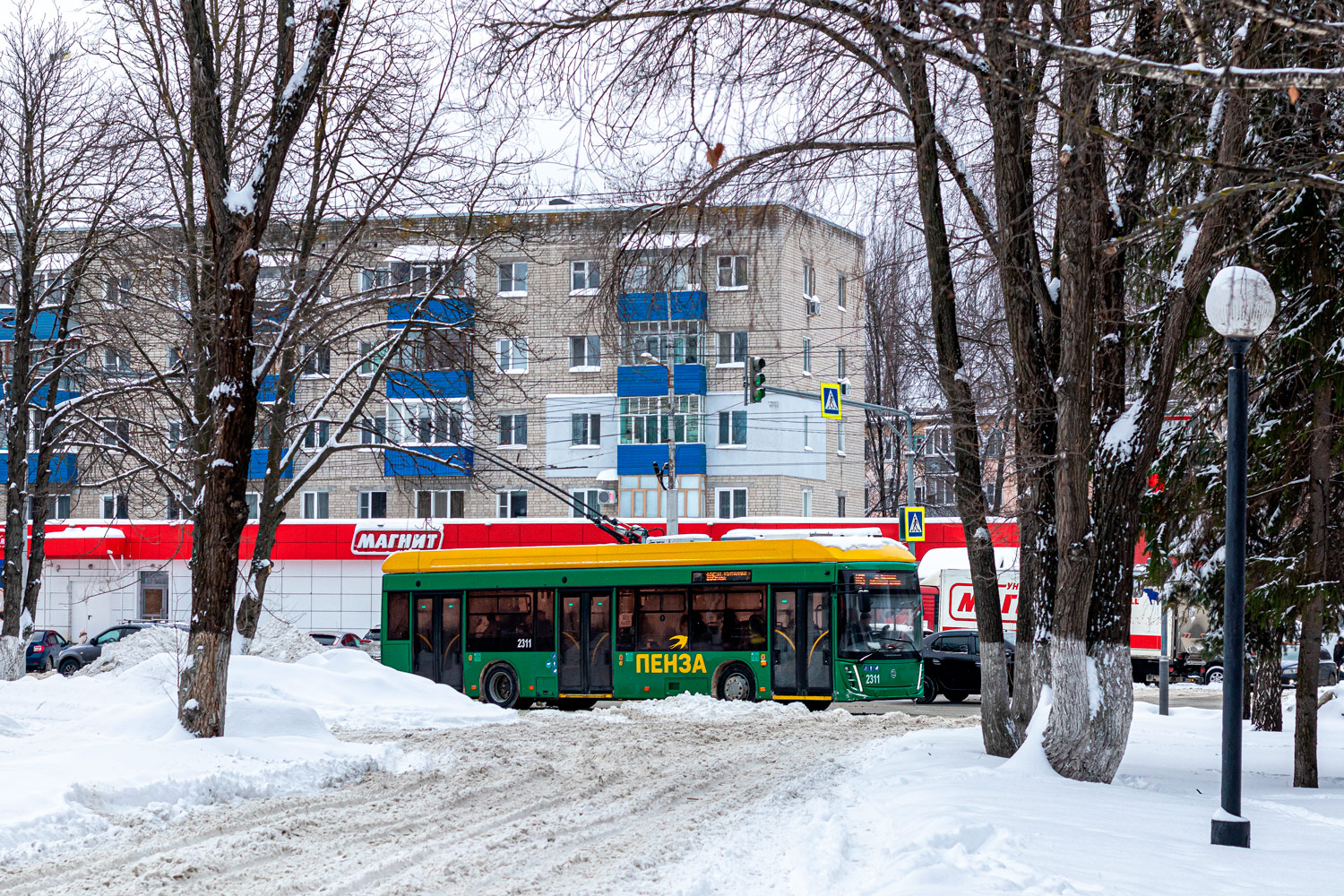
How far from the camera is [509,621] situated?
25922 mm

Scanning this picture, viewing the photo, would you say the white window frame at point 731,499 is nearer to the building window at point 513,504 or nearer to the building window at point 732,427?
the building window at point 732,427

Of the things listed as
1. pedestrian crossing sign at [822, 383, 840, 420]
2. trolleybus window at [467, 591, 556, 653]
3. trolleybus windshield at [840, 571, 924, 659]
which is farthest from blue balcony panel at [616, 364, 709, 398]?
trolleybus windshield at [840, 571, 924, 659]

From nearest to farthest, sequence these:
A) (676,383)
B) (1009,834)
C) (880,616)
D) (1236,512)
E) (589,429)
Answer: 1. (1009,834)
2. (1236,512)
3. (880,616)
4. (676,383)
5. (589,429)

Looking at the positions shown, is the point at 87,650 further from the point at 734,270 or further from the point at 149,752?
the point at 734,270

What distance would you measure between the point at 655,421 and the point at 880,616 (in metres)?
25.1

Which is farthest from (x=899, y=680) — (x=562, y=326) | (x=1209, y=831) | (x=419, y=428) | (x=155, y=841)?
(x=562, y=326)

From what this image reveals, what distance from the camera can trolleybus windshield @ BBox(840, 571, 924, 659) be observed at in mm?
23906

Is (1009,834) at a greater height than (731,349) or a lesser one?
lesser

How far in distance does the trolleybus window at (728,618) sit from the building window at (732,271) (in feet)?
29.9

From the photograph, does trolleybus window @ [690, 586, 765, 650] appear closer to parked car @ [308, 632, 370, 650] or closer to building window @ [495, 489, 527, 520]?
parked car @ [308, 632, 370, 650]

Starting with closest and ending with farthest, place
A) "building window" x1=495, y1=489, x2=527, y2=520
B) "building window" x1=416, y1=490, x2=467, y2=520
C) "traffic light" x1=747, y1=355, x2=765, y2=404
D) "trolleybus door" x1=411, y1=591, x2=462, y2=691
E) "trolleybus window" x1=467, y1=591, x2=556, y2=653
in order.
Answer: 1. "trolleybus window" x1=467, y1=591, x2=556, y2=653
2. "trolleybus door" x1=411, y1=591, x2=462, y2=691
3. "traffic light" x1=747, y1=355, x2=765, y2=404
4. "building window" x1=495, y1=489, x2=527, y2=520
5. "building window" x1=416, y1=490, x2=467, y2=520

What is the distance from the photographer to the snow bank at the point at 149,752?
9.37 metres

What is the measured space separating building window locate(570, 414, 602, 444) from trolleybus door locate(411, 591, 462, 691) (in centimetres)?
2296

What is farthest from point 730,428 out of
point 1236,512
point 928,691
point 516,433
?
point 1236,512
